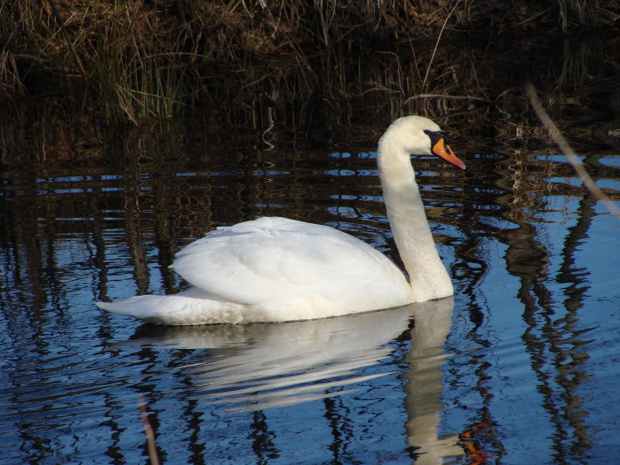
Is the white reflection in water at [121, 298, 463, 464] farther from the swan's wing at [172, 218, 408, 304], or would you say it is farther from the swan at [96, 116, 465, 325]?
the swan's wing at [172, 218, 408, 304]

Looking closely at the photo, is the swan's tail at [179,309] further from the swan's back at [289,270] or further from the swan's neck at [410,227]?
the swan's neck at [410,227]

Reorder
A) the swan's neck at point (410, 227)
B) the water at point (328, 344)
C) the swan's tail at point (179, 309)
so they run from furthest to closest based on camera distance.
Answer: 1. the swan's neck at point (410, 227)
2. the swan's tail at point (179, 309)
3. the water at point (328, 344)

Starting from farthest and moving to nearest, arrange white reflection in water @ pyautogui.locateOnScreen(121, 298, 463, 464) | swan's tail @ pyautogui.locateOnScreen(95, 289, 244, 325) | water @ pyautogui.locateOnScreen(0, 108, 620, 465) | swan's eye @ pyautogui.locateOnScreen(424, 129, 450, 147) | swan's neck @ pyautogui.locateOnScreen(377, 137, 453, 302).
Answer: swan's eye @ pyautogui.locateOnScreen(424, 129, 450, 147) → swan's neck @ pyautogui.locateOnScreen(377, 137, 453, 302) → swan's tail @ pyautogui.locateOnScreen(95, 289, 244, 325) → white reflection in water @ pyautogui.locateOnScreen(121, 298, 463, 464) → water @ pyautogui.locateOnScreen(0, 108, 620, 465)

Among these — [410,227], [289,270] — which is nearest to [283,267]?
[289,270]

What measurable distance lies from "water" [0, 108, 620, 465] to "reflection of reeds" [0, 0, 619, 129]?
3.66 meters

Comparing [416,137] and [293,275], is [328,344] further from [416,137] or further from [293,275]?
[416,137]

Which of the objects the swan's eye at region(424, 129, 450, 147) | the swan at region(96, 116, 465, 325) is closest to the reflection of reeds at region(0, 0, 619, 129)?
the swan's eye at region(424, 129, 450, 147)

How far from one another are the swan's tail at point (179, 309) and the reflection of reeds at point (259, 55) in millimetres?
6373

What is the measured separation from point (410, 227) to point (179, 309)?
166 centimetres

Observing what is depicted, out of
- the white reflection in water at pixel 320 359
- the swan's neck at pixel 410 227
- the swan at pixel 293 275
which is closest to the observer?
the white reflection in water at pixel 320 359

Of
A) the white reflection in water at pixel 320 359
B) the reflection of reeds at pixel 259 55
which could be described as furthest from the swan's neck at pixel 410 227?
the reflection of reeds at pixel 259 55

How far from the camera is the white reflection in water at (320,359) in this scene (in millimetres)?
4096

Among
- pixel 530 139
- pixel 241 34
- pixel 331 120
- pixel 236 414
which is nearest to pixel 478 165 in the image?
pixel 530 139

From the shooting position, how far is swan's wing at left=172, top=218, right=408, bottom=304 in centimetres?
544
